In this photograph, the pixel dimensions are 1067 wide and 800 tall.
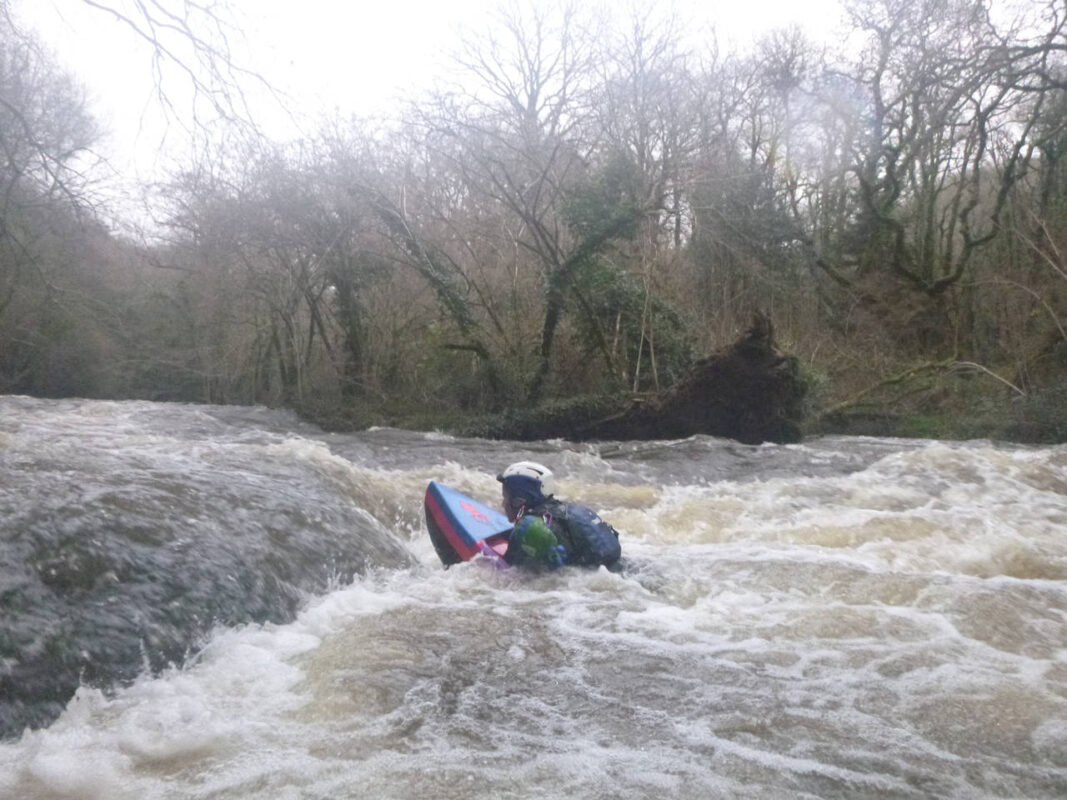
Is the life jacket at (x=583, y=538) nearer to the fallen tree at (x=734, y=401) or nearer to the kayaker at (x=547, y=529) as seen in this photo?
the kayaker at (x=547, y=529)

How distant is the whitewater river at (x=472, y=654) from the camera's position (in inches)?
109

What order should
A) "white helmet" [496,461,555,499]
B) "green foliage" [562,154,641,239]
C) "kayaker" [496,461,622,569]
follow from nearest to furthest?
1. "kayaker" [496,461,622,569]
2. "white helmet" [496,461,555,499]
3. "green foliage" [562,154,641,239]

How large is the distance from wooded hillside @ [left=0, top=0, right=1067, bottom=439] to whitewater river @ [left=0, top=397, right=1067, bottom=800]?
27.0 ft

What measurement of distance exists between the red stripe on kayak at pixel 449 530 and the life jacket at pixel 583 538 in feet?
1.23

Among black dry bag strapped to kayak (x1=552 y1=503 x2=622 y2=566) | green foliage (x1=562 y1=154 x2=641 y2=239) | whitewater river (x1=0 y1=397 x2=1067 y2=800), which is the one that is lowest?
whitewater river (x1=0 y1=397 x2=1067 y2=800)

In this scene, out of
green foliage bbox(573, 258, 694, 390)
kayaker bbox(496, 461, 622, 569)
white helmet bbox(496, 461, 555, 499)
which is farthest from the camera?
green foliage bbox(573, 258, 694, 390)

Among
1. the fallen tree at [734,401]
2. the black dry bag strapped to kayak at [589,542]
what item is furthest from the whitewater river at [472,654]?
the fallen tree at [734,401]

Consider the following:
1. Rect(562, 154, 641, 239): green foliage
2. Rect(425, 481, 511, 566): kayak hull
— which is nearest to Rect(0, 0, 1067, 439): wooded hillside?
Rect(562, 154, 641, 239): green foliage

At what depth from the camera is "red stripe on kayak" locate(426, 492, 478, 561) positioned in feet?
17.8

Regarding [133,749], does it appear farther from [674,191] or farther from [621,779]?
[674,191]

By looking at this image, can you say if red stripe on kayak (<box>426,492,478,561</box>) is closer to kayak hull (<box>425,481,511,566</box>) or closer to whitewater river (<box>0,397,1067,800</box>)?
kayak hull (<box>425,481,511,566</box>)

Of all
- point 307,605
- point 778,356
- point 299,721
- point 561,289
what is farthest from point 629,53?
point 299,721

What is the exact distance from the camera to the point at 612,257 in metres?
15.3

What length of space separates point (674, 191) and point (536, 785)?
1279 centimetres
